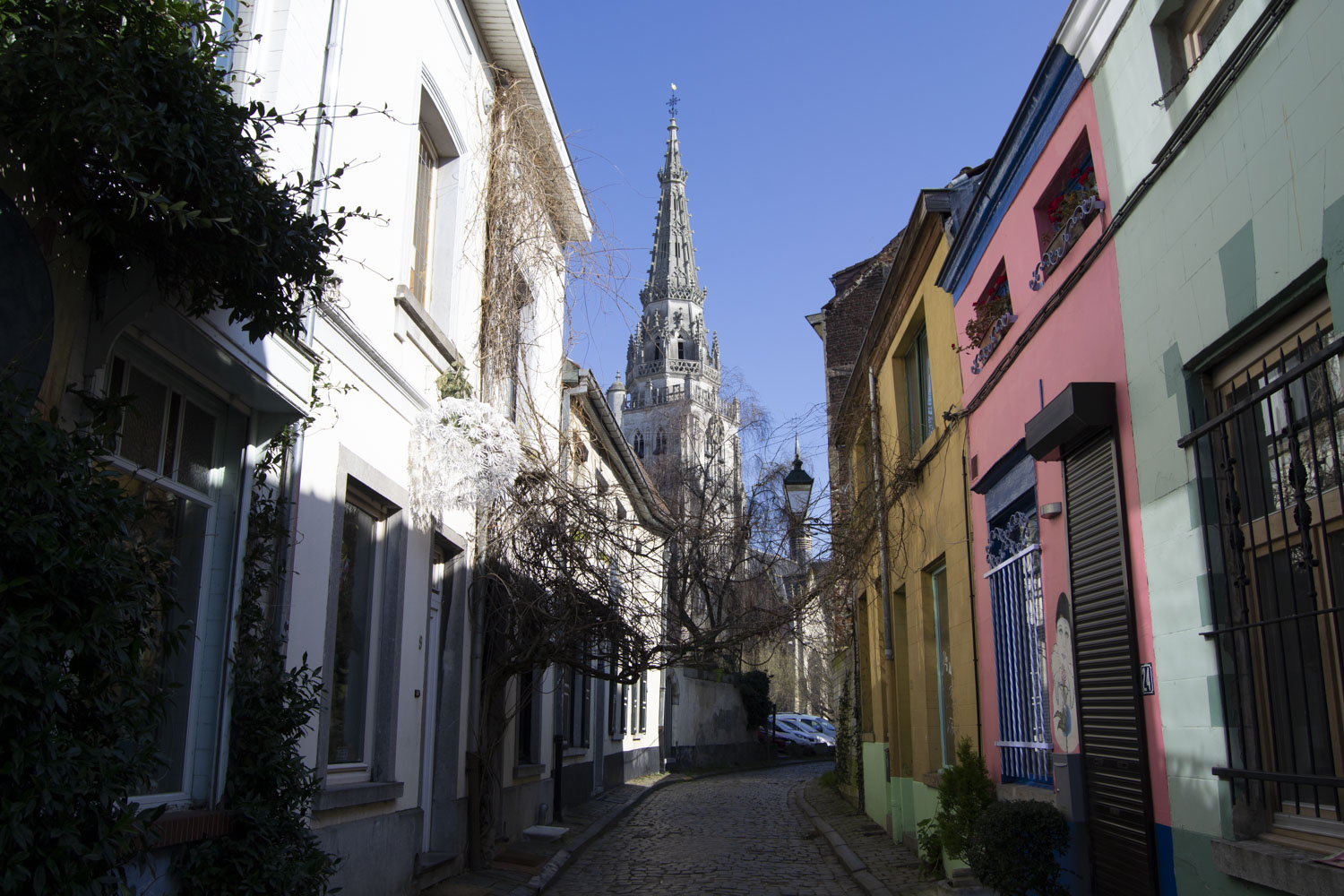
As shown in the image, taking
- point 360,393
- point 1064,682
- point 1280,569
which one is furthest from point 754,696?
point 1280,569

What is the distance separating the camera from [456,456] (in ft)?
28.3

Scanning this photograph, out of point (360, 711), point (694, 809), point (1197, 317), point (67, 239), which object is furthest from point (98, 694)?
point (694, 809)

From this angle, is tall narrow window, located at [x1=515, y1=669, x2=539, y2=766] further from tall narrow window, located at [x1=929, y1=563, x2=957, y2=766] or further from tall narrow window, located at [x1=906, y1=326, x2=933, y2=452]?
tall narrow window, located at [x1=906, y1=326, x2=933, y2=452]

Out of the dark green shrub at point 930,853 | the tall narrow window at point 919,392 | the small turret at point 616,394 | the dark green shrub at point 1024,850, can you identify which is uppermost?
the small turret at point 616,394

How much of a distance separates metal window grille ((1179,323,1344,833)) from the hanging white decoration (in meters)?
5.50

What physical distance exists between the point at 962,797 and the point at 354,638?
4.42 metres

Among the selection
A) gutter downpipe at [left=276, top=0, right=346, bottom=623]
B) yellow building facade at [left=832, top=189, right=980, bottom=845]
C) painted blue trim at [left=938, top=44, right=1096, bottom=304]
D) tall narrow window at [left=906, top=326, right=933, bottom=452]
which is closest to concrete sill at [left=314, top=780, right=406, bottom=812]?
gutter downpipe at [left=276, top=0, right=346, bottom=623]

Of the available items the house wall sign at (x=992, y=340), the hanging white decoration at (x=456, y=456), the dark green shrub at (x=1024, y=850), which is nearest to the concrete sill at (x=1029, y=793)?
the dark green shrub at (x=1024, y=850)

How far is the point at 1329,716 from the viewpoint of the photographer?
13.1 ft

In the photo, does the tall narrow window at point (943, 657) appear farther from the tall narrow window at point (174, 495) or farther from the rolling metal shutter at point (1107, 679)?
the tall narrow window at point (174, 495)

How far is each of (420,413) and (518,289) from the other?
9.14 feet

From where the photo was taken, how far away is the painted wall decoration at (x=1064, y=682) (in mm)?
6582

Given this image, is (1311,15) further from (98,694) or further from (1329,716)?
(98,694)

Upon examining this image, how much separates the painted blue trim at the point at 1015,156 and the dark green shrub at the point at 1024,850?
417cm
